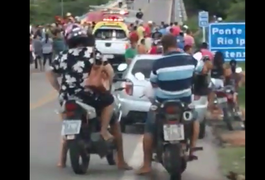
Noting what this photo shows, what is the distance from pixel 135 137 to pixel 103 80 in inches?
176

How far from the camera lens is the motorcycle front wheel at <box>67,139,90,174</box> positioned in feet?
33.7

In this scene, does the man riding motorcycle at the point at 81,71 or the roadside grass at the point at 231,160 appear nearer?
the man riding motorcycle at the point at 81,71

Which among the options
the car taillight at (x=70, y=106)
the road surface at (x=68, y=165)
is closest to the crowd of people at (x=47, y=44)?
the road surface at (x=68, y=165)

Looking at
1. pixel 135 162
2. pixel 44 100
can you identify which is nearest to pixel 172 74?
pixel 135 162

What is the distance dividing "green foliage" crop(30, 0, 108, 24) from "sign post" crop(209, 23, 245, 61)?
132ft

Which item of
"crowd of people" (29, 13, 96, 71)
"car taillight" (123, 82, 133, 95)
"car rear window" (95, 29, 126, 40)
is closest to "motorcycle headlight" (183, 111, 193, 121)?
"car taillight" (123, 82, 133, 95)

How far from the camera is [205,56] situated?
1561 cm

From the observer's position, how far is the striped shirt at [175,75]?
9.59 m

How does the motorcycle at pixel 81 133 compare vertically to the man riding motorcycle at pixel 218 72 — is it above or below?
below

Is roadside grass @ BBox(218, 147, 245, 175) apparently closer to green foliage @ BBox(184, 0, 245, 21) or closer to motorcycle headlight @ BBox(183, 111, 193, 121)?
motorcycle headlight @ BBox(183, 111, 193, 121)

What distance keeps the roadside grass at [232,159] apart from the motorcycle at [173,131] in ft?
4.66

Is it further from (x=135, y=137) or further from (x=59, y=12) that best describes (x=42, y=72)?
(x=59, y=12)

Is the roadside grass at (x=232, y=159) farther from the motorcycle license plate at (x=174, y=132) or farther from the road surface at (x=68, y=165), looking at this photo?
the motorcycle license plate at (x=174, y=132)
